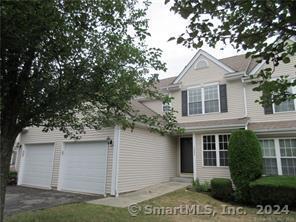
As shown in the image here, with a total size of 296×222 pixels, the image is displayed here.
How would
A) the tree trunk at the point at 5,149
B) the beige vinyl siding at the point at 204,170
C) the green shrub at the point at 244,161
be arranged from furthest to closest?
the beige vinyl siding at the point at 204,170 → the green shrub at the point at 244,161 → the tree trunk at the point at 5,149

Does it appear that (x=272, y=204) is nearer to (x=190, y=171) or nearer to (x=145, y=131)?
(x=190, y=171)

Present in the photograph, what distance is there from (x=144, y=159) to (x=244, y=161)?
4.77 m

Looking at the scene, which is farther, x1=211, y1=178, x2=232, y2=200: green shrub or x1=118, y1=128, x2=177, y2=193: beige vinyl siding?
x1=118, y1=128, x2=177, y2=193: beige vinyl siding

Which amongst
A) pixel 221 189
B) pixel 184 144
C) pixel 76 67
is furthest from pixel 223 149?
pixel 76 67

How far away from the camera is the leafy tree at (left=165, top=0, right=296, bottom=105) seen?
2.96 meters

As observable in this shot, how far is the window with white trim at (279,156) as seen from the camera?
1134 centimetres

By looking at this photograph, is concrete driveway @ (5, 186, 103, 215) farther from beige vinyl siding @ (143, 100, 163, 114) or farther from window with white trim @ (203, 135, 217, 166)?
beige vinyl siding @ (143, 100, 163, 114)

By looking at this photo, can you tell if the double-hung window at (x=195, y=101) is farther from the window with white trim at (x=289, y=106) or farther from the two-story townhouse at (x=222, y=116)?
the window with white trim at (x=289, y=106)

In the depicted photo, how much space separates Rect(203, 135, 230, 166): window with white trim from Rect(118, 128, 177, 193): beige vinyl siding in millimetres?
2305

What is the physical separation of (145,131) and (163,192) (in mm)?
3224

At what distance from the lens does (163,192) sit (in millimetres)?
10961

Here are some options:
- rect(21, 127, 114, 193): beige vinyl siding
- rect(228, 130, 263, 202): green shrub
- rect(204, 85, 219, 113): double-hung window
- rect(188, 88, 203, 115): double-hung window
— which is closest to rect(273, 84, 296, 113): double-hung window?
rect(228, 130, 263, 202): green shrub

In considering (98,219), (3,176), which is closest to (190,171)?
(98,219)

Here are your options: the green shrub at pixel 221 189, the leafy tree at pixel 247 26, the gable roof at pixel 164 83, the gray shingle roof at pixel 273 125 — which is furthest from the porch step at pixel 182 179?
the leafy tree at pixel 247 26
